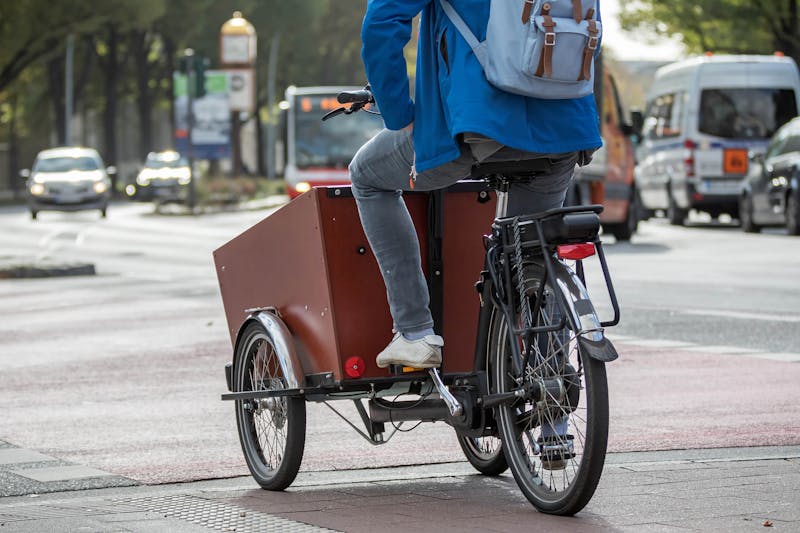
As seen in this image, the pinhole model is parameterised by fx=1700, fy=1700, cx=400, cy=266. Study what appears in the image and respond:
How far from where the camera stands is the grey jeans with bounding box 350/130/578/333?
5215 millimetres

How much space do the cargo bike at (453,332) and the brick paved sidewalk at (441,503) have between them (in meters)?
0.14

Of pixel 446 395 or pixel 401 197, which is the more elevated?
pixel 401 197

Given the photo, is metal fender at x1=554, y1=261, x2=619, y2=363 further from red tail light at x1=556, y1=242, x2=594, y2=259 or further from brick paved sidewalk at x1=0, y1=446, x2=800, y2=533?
brick paved sidewalk at x1=0, y1=446, x2=800, y2=533

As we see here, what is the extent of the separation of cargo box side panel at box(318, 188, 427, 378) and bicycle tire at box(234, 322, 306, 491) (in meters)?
0.30

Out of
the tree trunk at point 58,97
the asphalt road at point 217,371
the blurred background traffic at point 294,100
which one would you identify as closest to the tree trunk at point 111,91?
the blurred background traffic at point 294,100

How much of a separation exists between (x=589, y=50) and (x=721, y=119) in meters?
25.3

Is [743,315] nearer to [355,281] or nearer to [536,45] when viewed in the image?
[355,281]

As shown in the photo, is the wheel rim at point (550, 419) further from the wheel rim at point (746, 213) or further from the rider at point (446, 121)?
the wheel rim at point (746, 213)

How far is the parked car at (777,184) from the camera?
23984mm

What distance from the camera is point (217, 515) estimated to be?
208 inches

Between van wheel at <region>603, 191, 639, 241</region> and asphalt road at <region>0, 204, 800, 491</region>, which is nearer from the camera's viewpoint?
asphalt road at <region>0, 204, 800, 491</region>

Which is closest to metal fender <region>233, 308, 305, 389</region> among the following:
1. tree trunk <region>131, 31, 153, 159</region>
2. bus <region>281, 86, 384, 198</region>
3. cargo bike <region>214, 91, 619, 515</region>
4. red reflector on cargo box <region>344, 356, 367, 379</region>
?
cargo bike <region>214, 91, 619, 515</region>

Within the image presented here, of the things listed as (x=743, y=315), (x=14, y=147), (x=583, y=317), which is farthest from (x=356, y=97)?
(x=14, y=147)

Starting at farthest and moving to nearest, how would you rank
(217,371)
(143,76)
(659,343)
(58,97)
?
1. (143,76)
2. (58,97)
3. (659,343)
4. (217,371)
